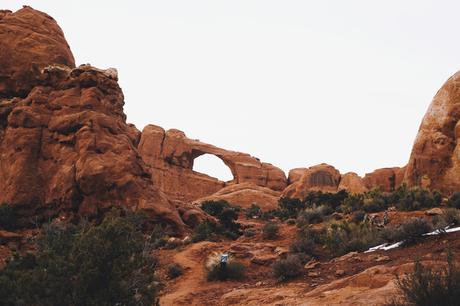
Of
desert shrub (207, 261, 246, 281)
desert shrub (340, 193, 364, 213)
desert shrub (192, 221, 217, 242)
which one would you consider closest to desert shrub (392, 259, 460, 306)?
desert shrub (207, 261, 246, 281)

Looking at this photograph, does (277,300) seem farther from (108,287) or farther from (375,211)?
(375,211)

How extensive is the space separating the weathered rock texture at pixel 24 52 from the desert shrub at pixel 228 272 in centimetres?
1677

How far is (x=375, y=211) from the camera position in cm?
1834

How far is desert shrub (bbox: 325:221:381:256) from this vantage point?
12.6 m

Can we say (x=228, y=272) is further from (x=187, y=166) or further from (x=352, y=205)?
(x=187, y=166)

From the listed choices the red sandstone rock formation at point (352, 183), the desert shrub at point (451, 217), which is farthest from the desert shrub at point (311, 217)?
the red sandstone rock formation at point (352, 183)

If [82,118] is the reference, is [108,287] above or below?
below

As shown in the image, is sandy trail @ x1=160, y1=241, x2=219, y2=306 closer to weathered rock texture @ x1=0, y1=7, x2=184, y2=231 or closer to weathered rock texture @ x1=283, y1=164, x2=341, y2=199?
weathered rock texture @ x1=0, y1=7, x2=184, y2=231

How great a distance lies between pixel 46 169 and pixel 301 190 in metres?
30.4

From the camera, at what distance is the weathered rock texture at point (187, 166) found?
52.8m

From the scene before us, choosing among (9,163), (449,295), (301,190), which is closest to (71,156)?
(9,163)

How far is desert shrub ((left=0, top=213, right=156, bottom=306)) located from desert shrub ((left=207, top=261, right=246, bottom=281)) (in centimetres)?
509

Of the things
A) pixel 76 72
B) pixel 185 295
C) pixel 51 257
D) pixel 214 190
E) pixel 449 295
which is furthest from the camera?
pixel 214 190

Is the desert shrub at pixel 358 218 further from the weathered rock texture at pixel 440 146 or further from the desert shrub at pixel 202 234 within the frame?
the weathered rock texture at pixel 440 146
